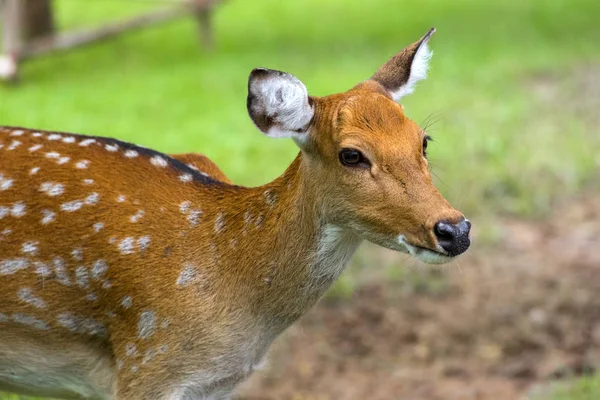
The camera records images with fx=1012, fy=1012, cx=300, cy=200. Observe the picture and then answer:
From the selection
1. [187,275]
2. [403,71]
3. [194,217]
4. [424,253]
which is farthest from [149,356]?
[403,71]

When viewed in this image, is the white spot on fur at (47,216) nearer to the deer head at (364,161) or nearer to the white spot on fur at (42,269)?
the white spot on fur at (42,269)

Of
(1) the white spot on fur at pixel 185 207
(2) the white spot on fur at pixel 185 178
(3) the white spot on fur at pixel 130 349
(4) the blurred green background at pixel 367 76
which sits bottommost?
(3) the white spot on fur at pixel 130 349

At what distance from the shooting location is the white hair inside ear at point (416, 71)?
154 inches

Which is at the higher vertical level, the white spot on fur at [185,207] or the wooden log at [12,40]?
the wooden log at [12,40]

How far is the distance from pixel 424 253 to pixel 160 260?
1086mm

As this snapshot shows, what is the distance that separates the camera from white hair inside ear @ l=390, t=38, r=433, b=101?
3914 millimetres

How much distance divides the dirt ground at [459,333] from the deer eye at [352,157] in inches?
119

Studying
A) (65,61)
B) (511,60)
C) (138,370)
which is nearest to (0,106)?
(65,61)

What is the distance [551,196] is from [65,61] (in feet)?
25.5

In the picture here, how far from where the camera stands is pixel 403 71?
3922 millimetres

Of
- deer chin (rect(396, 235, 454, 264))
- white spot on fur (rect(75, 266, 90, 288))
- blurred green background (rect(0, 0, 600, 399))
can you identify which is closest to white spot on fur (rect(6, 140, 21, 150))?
white spot on fur (rect(75, 266, 90, 288))

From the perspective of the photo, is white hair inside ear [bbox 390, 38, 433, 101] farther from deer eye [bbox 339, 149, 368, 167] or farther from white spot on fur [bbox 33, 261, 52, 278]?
white spot on fur [bbox 33, 261, 52, 278]

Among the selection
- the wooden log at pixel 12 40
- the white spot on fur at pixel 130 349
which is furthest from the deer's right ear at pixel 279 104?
the wooden log at pixel 12 40

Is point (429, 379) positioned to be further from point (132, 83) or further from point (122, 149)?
point (132, 83)
